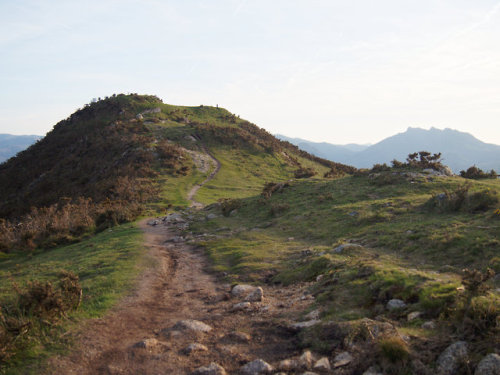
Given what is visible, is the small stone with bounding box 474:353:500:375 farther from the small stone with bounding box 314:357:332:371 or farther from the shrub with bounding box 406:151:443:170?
the shrub with bounding box 406:151:443:170

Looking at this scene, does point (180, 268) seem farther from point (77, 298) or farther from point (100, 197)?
point (100, 197)

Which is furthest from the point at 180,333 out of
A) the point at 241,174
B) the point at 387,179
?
the point at 241,174

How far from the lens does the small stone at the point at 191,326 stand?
8758 mm

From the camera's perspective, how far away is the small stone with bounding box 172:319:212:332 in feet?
28.7

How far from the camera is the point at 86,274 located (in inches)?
556

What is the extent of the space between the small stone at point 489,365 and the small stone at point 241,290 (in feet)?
23.8

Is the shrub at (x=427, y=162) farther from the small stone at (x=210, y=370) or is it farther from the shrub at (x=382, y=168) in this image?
the small stone at (x=210, y=370)

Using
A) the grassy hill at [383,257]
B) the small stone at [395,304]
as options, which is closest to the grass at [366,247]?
the grassy hill at [383,257]

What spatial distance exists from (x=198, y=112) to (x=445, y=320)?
89.2 meters

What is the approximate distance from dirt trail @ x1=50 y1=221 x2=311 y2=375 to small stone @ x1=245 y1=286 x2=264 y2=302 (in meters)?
0.25

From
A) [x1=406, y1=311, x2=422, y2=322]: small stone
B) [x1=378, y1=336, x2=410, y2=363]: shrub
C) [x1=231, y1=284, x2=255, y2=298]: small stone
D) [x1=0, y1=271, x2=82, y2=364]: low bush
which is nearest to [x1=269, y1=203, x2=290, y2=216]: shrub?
[x1=231, y1=284, x2=255, y2=298]: small stone

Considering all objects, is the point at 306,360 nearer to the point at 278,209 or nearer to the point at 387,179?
the point at 278,209

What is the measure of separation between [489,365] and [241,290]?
7.77 meters

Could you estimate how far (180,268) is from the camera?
15.7 m
